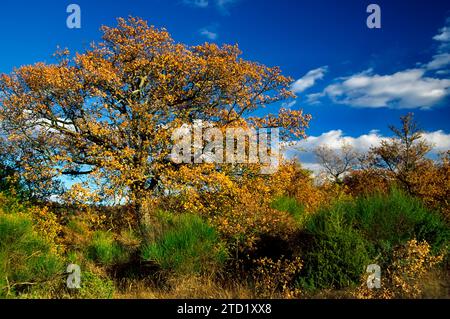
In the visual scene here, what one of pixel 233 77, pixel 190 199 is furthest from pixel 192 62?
pixel 190 199

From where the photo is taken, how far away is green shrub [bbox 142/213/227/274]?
32.8ft

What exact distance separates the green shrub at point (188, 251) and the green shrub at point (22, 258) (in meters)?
2.47

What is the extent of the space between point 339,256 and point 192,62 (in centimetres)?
1277

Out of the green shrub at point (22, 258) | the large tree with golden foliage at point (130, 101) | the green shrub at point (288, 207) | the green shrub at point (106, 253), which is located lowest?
the green shrub at point (106, 253)

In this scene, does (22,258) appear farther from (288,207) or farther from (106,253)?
(288,207)

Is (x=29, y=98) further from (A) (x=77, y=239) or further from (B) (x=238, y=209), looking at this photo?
(B) (x=238, y=209)

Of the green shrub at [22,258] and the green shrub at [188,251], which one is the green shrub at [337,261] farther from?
the green shrub at [22,258]

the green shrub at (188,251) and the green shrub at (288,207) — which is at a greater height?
the green shrub at (288,207)

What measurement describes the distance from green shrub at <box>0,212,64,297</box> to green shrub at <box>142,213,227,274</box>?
8.12 ft

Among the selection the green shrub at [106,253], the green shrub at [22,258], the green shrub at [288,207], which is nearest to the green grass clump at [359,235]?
the green shrub at [288,207]

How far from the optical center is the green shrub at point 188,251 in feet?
32.8

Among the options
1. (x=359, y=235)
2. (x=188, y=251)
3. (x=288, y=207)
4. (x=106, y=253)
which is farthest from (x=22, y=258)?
(x=288, y=207)

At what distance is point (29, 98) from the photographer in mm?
18625
